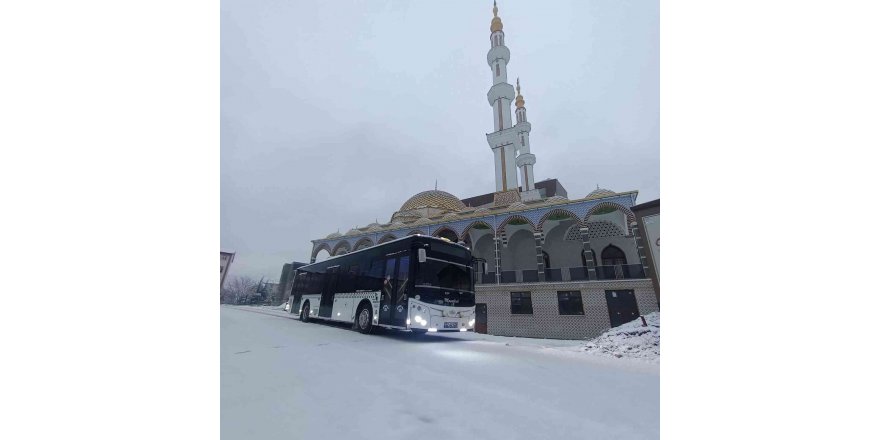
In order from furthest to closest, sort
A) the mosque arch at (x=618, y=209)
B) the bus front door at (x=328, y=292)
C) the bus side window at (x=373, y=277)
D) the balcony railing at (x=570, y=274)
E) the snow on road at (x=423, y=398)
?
the balcony railing at (x=570, y=274)
the mosque arch at (x=618, y=209)
the bus front door at (x=328, y=292)
the bus side window at (x=373, y=277)
the snow on road at (x=423, y=398)

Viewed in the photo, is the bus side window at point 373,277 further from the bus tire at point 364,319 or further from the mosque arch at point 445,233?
the mosque arch at point 445,233

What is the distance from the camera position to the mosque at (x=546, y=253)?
13.4 metres

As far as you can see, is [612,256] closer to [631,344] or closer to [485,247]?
[485,247]

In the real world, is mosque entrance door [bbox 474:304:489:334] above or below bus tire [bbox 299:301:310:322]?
below

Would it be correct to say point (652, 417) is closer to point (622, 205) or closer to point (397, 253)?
point (397, 253)

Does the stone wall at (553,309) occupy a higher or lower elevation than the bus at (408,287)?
lower

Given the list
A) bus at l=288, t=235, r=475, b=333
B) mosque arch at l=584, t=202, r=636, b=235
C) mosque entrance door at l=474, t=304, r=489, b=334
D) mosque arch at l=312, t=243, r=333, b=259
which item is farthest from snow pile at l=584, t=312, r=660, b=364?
mosque arch at l=312, t=243, r=333, b=259

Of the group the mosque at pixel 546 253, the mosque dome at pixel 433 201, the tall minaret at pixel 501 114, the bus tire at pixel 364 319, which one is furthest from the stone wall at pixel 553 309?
the bus tire at pixel 364 319

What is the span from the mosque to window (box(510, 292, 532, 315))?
0.15 ft

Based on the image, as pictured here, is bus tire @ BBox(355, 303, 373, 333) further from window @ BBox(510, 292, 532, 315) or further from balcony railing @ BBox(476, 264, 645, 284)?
balcony railing @ BBox(476, 264, 645, 284)

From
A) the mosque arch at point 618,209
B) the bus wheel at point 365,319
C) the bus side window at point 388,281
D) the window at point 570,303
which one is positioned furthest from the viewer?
the window at point 570,303

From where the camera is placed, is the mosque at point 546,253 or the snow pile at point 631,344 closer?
the snow pile at point 631,344

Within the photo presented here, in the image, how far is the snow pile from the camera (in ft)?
21.6

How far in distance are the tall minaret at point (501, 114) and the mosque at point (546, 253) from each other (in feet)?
0.23
